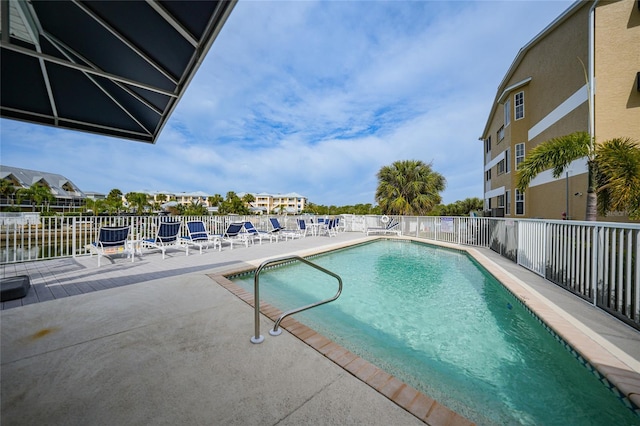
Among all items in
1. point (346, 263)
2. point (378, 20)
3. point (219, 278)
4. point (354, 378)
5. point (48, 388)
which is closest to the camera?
point (48, 388)

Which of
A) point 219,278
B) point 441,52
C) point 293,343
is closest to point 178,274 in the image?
point 219,278

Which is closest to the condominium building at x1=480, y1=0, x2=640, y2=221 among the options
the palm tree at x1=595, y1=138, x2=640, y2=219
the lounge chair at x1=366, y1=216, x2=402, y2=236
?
the palm tree at x1=595, y1=138, x2=640, y2=219

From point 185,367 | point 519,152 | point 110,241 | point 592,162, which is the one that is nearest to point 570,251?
point 592,162

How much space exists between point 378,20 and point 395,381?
55.9 ft

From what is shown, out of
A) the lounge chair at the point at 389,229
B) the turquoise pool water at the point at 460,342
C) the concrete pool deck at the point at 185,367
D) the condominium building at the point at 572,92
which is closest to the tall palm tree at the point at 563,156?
the condominium building at the point at 572,92

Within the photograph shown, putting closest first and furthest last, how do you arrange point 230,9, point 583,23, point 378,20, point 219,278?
1. point 230,9
2. point 219,278
3. point 583,23
4. point 378,20

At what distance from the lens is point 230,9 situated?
2.48 metres

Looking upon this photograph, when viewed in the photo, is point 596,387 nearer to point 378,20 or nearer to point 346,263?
point 346,263

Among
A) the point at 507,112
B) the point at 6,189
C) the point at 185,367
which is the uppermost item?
the point at 507,112

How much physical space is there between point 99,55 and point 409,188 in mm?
19109

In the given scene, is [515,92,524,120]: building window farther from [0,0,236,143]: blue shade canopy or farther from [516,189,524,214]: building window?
[0,0,236,143]: blue shade canopy

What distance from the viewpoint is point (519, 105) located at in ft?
45.0

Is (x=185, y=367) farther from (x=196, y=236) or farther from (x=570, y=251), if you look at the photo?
(x=196, y=236)

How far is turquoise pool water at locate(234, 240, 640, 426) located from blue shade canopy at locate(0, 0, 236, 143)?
12.8 feet
